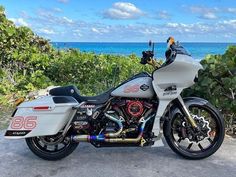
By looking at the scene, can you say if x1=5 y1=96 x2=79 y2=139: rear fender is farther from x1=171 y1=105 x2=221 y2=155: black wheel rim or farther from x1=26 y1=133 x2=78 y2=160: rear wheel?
x1=171 y1=105 x2=221 y2=155: black wheel rim

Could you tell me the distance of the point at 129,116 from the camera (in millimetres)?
3992

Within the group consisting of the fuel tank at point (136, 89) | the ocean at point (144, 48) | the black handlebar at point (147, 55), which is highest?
the black handlebar at point (147, 55)

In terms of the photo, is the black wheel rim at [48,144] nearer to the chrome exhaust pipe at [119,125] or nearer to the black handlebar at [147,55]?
the chrome exhaust pipe at [119,125]

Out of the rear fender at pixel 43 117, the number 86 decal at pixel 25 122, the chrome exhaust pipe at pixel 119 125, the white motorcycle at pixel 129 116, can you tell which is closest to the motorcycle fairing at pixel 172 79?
the white motorcycle at pixel 129 116

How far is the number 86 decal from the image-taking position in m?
3.95

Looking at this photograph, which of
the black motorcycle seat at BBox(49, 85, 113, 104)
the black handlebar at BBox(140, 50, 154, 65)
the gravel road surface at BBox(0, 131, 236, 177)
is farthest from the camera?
the black motorcycle seat at BBox(49, 85, 113, 104)

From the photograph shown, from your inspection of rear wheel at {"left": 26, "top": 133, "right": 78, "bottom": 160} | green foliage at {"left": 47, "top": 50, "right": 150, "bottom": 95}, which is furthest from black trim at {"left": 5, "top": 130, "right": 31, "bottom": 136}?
green foliage at {"left": 47, "top": 50, "right": 150, "bottom": 95}

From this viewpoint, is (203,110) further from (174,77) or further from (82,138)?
(82,138)

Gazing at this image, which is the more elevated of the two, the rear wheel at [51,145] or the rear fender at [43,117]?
the rear fender at [43,117]

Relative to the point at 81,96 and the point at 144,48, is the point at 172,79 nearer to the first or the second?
the point at 81,96

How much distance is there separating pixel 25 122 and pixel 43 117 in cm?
20

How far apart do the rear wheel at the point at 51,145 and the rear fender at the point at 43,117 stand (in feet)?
0.46

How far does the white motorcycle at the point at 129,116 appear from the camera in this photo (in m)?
3.91

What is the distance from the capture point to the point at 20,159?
13.7 ft
